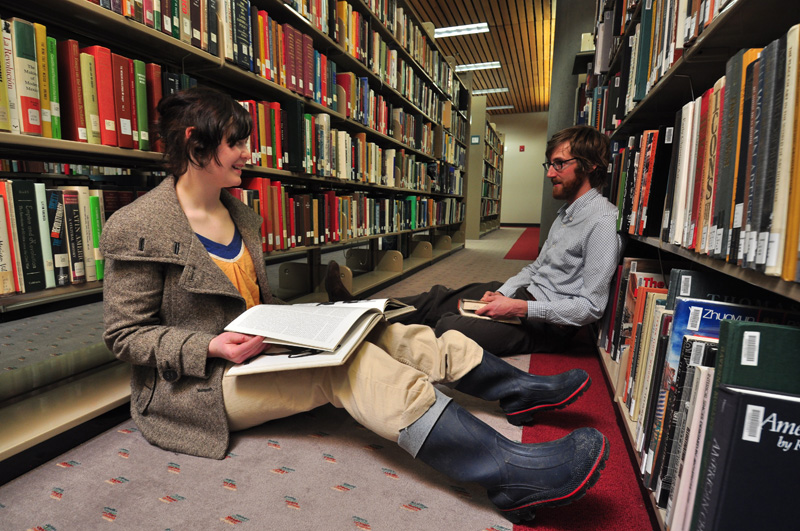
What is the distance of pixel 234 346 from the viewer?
87 centimetres

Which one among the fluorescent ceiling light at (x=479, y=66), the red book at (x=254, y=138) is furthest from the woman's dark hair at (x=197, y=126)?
the fluorescent ceiling light at (x=479, y=66)

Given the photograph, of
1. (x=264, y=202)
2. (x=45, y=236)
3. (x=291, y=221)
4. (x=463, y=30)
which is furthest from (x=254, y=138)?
(x=463, y=30)

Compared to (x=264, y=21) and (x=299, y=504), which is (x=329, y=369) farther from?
(x=264, y=21)

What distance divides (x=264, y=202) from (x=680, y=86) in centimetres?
157

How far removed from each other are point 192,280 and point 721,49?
1274 mm

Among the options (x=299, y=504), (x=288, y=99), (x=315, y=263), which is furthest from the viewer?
(x=315, y=263)

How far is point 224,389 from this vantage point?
92cm

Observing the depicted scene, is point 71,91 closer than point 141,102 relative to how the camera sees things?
Yes

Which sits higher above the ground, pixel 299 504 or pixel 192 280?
pixel 192 280

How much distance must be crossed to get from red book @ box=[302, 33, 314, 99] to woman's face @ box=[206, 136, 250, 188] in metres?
1.12

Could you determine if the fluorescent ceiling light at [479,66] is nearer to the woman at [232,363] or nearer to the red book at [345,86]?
the red book at [345,86]

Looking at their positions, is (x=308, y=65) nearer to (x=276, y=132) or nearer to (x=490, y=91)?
(x=276, y=132)

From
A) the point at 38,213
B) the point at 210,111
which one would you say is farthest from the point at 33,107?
the point at 210,111

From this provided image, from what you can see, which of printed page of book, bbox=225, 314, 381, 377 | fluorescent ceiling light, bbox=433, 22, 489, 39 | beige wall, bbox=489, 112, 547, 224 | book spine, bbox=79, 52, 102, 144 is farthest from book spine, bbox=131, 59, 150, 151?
beige wall, bbox=489, 112, 547, 224
